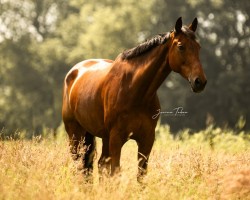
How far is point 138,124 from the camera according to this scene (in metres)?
6.62

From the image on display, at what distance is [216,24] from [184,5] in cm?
317

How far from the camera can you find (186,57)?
6.36 metres

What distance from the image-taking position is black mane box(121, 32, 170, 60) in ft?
22.0

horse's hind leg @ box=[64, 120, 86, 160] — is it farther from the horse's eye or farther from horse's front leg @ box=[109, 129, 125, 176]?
the horse's eye

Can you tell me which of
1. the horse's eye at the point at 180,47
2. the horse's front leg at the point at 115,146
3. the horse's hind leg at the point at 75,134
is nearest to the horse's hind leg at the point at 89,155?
the horse's hind leg at the point at 75,134

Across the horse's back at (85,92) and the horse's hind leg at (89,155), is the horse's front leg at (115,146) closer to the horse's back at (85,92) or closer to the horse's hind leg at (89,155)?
the horse's back at (85,92)

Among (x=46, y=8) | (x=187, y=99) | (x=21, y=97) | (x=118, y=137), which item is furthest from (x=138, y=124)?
(x=46, y=8)

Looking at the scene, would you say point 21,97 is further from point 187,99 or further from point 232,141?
point 232,141

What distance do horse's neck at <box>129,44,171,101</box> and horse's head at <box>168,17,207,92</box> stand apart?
7.7 inches

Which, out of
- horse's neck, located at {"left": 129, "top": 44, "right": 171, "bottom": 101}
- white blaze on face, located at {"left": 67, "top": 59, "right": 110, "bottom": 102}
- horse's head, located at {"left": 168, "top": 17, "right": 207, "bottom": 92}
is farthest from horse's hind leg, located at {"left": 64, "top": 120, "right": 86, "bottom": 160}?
horse's head, located at {"left": 168, "top": 17, "right": 207, "bottom": 92}

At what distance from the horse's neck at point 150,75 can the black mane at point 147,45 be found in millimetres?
74

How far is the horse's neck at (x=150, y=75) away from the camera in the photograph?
6703 mm

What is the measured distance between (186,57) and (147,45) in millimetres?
696

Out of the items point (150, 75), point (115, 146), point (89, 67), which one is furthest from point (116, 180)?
point (89, 67)
